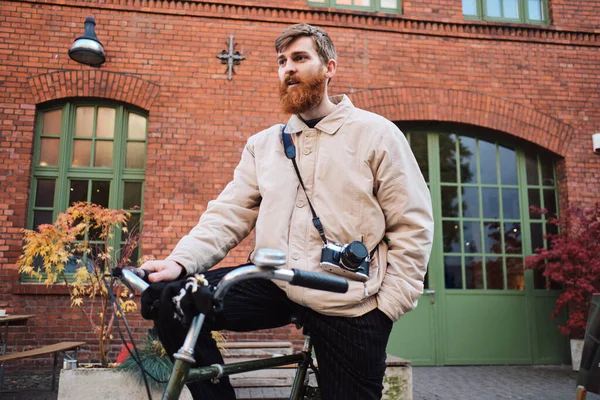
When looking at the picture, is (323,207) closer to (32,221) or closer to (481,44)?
(32,221)

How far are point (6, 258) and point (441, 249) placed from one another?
6295 millimetres

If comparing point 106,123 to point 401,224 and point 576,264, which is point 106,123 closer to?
point 401,224

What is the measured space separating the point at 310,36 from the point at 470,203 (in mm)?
6768

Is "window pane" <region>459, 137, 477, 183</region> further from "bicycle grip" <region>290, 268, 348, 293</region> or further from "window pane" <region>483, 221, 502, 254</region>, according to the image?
"bicycle grip" <region>290, 268, 348, 293</region>

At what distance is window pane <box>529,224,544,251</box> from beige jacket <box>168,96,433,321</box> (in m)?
7.04

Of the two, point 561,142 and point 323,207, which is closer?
point 323,207

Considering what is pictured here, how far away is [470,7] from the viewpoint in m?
8.78

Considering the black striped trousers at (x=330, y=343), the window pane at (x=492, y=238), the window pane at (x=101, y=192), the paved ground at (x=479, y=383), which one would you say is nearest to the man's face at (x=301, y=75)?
the black striped trousers at (x=330, y=343)

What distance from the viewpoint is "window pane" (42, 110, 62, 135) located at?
7672 millimetres

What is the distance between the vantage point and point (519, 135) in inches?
325

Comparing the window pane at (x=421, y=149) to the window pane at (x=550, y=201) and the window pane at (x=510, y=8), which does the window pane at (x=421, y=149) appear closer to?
the window pane at (x=550, y=201)

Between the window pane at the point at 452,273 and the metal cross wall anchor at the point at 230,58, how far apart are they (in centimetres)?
441

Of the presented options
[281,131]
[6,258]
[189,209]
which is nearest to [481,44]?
[189,209]

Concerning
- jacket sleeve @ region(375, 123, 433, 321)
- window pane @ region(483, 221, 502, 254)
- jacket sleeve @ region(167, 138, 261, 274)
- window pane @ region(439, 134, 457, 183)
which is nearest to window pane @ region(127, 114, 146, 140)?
window pane @ region(439, 134, 457, 183)
